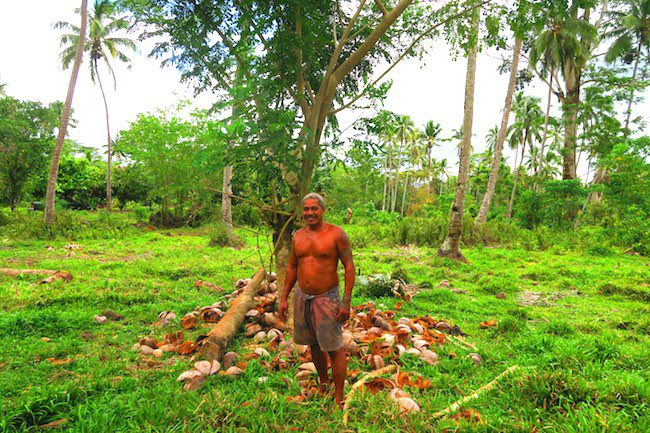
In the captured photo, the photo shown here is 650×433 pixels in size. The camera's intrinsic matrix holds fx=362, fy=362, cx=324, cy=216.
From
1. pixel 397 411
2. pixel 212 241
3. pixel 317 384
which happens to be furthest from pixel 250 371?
pixel 212 241

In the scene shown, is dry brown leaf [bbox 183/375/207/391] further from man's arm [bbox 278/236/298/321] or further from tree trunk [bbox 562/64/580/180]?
tree trunk [bbox 562/64/580/180]

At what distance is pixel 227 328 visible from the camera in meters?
4.01

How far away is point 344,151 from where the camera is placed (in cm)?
469

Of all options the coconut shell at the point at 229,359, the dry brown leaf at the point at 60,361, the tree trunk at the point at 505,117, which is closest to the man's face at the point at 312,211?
the coconut shell at the point at 229,359

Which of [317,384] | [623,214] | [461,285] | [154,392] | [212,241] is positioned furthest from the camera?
[623,214]

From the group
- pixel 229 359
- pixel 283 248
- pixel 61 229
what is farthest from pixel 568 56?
pixel 61 229

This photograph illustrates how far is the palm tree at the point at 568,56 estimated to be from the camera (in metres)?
18.1

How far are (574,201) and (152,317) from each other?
59.6 ft

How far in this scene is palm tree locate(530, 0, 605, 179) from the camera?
714 inches

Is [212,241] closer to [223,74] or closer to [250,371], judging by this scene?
[223,74]

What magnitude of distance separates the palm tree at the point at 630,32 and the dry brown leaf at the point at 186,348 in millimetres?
26781

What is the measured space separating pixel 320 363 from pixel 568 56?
74.9 ft

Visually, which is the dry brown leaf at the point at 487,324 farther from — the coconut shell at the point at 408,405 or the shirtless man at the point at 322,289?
the shirtless man at the point at 322,289

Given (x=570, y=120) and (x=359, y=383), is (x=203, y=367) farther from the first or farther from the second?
(x=570, y=120)
